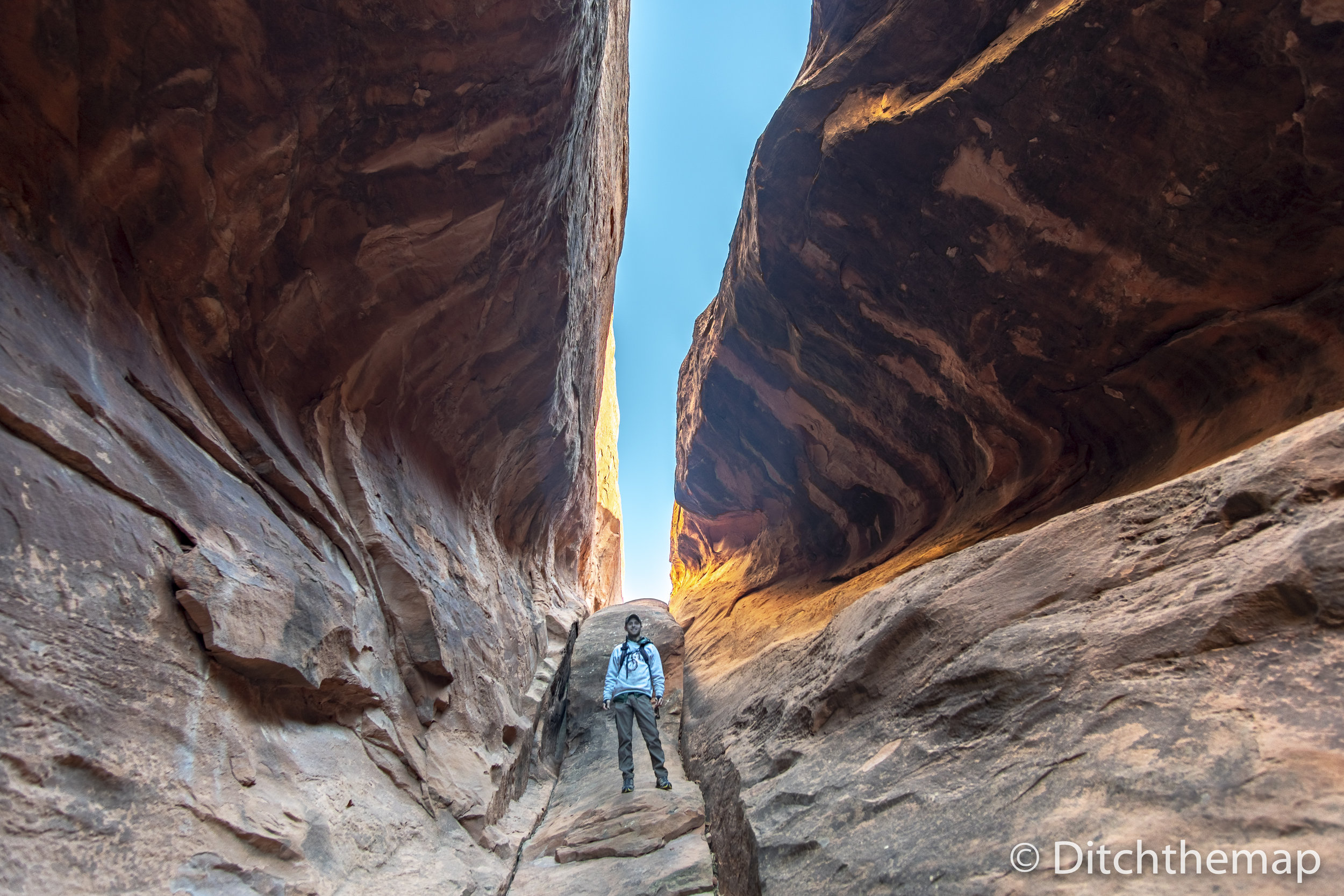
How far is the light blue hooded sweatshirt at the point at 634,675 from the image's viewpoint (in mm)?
8336

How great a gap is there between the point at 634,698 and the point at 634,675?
29 centimetres

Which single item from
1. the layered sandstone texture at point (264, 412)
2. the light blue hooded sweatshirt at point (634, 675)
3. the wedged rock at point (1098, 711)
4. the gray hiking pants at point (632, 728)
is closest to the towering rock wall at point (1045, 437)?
the wedged rock at point (1098, 711)

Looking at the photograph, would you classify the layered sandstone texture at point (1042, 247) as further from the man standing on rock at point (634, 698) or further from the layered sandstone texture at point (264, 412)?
the layered sandstone texture at point (264, 412)

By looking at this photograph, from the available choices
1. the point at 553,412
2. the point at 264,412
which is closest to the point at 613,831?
the point at 264,412

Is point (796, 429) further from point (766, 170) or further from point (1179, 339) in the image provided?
point (1179, 339)

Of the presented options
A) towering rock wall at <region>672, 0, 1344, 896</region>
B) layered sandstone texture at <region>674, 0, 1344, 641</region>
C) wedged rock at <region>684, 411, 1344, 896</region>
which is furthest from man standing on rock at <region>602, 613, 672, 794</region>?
layered sandstone texture at <region>674, 0, 1344, 641</region>

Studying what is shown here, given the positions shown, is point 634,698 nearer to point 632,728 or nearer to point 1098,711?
point 632,728

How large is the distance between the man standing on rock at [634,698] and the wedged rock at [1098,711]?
1672 millimetres

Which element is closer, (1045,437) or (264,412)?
(264,412)

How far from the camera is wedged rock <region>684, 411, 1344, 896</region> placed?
122 inches

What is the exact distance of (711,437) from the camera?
16.6 metres

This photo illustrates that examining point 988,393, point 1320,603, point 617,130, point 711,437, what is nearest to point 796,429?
point 711,437

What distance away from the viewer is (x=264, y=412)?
647 cm

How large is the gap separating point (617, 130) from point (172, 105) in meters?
8.69
